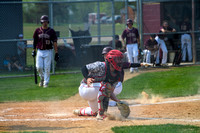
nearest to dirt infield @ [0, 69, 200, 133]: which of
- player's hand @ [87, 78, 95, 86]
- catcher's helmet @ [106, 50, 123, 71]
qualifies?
player's hand @ [87, 78, 95, 86]

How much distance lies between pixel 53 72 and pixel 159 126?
28.6 ft

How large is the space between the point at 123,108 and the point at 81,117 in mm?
920

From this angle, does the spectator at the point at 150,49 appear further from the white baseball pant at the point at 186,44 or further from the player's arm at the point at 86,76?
the player's arm at the point at 86,76

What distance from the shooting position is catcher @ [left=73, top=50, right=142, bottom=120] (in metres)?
5.81

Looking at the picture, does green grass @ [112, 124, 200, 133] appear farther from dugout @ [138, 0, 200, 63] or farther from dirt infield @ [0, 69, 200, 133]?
dugout @ [138, 0, 200, 63]

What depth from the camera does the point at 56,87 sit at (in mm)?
10750

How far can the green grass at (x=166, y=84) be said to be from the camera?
9.06 m

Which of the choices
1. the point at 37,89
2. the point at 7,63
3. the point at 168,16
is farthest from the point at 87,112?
the point at 168,16

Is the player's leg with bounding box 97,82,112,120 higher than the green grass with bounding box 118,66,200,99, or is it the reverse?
the player's leg with bounding box 97,82,112,120

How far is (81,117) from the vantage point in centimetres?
643

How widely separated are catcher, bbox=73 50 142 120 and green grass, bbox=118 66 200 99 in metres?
2.83

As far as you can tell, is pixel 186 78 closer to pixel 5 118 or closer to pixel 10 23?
pixel 5 118

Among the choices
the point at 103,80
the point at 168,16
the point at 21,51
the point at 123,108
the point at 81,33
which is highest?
the point at 168,16

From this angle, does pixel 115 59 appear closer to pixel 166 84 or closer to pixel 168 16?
pixel 166 84
